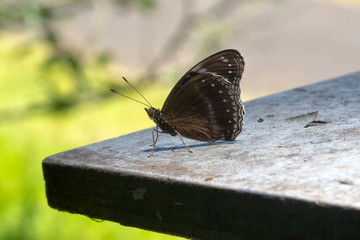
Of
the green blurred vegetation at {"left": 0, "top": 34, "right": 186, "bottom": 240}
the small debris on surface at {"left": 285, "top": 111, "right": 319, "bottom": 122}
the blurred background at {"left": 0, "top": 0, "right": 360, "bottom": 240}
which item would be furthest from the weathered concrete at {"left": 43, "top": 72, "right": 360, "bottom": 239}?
the green blurred vegetation at {"left": 0, "top": 34, "right": 186, "bottom": 240}

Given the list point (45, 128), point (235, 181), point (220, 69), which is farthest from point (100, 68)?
point (235, 181)

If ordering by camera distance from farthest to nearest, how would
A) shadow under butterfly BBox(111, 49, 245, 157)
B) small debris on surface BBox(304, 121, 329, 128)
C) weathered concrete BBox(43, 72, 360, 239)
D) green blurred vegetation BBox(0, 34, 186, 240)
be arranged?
green blurred vegetation BBox(0, 34, 186, 240) → shadow under butterfly BBox(111, 49, 245, 157) → small debris on surface BBox(304, 121, 329, 128) → weathered concrete BBox(43, 72, 360, 239)

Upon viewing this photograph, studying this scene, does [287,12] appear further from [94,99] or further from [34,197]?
[34,197]

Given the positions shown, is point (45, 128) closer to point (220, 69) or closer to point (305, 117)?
point (220, 69)

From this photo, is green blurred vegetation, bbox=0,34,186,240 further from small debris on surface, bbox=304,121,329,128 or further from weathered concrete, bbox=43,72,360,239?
small debris on surface, bbox=304,121,329,128

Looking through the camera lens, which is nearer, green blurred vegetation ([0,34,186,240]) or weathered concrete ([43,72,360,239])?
weathered concrete ([43,72,360,239])
